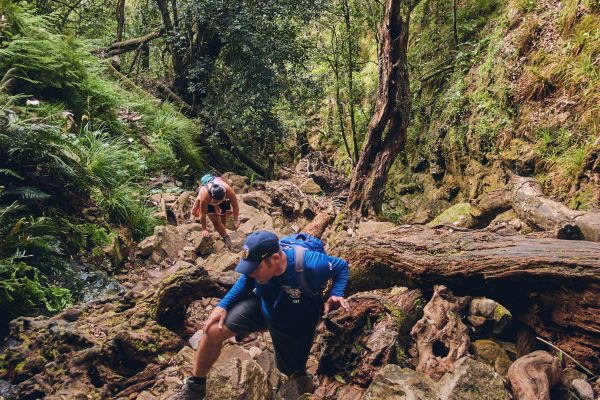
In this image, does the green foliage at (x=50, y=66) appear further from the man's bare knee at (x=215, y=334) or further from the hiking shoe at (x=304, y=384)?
the hiking shoe at (x=304, y=384)

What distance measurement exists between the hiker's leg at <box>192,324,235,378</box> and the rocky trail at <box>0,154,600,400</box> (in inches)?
4.0

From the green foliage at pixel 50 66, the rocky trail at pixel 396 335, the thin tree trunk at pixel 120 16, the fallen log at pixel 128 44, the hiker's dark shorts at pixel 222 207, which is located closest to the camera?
the rocky trail at pixel 396 335

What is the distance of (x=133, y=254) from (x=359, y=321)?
4090 millimetres

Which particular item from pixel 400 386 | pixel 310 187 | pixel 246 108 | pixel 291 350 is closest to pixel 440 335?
pixel 400 386

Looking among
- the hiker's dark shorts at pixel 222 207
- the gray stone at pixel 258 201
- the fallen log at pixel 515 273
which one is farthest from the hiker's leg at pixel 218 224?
the fallen log at pixel 515 273

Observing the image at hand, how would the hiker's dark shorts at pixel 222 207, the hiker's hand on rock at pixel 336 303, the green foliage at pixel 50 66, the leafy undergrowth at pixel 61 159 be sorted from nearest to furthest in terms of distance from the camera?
1. the hiker's hand on rock at pixel 336 303
2. the leafy undergrowth at pixel 61 159
3. the hiker's dark shorts at pixel 222 207
4. the green foliage at pixel 50 66

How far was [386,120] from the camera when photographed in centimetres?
778

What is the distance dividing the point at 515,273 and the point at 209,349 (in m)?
2.44

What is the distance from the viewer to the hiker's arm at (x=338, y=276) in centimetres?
342

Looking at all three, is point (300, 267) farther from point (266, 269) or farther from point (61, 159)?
point (61, 159)

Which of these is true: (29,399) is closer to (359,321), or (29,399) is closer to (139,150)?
(359,321)

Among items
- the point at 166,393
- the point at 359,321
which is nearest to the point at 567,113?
the point at 359,321

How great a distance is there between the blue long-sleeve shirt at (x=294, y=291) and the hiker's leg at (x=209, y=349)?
0.20m

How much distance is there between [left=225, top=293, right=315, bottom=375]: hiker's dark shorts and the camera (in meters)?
3.44
